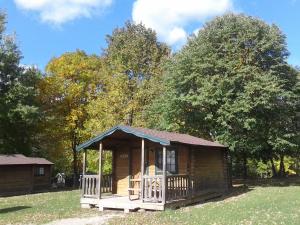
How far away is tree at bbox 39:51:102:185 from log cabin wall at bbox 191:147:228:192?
18542 millimetres

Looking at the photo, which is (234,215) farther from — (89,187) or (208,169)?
(208,169)

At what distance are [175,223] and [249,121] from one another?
13.0m

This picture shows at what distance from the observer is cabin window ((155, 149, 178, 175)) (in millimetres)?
20828

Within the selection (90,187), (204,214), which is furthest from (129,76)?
(204,214)

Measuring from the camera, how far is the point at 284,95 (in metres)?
26.3

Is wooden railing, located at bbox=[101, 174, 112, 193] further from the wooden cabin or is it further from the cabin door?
the cabin door

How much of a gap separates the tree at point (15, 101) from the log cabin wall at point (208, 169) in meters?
18.9

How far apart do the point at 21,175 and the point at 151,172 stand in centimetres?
1601

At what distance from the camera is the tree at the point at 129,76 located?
3491 cm

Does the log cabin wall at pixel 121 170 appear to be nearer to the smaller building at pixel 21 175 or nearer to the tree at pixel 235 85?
the tree at pixel 235 85

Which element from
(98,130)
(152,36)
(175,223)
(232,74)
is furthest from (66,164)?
(175,223)

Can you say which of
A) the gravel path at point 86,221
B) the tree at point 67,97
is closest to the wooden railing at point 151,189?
the gravel path at point 86,221

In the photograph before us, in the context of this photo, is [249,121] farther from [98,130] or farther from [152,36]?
[152,36]

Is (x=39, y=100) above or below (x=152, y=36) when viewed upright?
below
